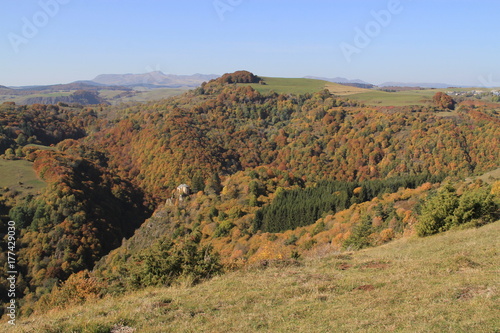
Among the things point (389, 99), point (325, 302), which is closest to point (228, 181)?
point (325, 302)

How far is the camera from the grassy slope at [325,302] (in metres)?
9.55

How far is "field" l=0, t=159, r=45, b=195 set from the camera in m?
74.6

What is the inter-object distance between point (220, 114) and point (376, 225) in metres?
127

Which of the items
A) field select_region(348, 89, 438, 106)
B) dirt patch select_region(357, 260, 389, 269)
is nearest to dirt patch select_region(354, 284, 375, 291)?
dirt patch select_region(357, 260, 389, 269)

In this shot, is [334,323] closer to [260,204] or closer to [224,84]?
[260,204]

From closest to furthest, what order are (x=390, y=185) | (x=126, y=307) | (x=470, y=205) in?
(x=126, y=307), (x=470, y=205), (x=390, y=185)

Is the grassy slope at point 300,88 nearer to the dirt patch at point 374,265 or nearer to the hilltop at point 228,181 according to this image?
the hilltop at point 228,181

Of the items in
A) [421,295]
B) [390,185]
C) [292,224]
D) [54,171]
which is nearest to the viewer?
[421,295]

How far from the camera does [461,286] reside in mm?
11570

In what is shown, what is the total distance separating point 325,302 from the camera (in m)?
11.6

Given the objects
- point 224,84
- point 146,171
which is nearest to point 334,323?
point 146,171

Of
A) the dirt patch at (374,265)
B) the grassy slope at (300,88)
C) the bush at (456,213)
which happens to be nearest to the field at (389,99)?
the grassy slope at (300,88)

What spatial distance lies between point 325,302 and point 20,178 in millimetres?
85813

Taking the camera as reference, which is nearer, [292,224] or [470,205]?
[470,205]
